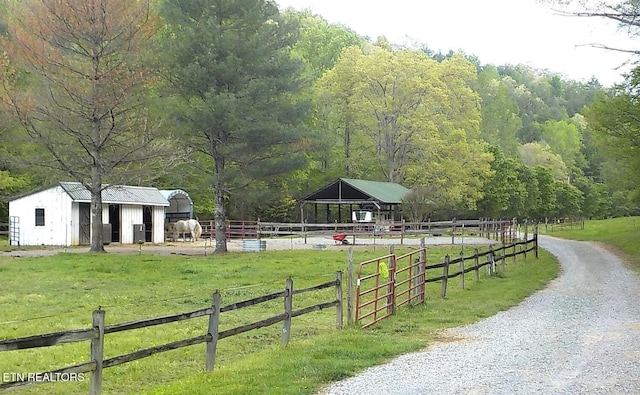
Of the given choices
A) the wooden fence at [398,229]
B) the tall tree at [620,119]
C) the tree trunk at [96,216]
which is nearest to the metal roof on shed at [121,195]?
the tree trunk at [96,216]

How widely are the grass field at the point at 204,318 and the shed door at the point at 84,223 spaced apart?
8656mm

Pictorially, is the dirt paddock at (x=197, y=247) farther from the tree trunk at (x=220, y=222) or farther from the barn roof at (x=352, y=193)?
the barn roof at (x=352, y=193)

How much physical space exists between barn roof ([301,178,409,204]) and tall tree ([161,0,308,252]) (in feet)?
48.7

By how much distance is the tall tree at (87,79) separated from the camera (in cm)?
2678

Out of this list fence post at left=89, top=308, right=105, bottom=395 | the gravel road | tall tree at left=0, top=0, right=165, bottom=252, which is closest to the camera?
fence post at left=89, top=308, right=105, bottom=395

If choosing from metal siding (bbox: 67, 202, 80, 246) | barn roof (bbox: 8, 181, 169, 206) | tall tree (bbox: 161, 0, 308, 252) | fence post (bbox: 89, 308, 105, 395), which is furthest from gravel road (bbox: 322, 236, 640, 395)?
metal siding (bbox: 67, 202, 80, 246)

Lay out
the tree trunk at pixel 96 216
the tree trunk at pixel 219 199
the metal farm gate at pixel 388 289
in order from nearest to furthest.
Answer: the metal farm gate at pixel 388 289
the tree trunk at pixel 96 216
the tree trunk at pixel 219 199

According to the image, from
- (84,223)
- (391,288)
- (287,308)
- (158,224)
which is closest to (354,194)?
(158,224)

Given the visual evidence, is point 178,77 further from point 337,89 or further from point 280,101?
point 337,89

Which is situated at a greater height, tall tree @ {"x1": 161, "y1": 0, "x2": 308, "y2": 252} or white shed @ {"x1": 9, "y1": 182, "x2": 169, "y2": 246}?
tall tree @ {"x1": 161, "y1": 0, "x2": 308, "y2": 252}

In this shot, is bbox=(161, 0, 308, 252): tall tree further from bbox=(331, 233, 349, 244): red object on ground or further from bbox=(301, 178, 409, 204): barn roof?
bbox=(301, 178, 409, 204): barn roof

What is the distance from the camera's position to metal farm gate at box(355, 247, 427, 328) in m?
11.9

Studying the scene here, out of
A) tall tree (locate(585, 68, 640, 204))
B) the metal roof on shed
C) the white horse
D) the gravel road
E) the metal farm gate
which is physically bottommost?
the gravel road

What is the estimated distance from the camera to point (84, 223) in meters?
33.5
